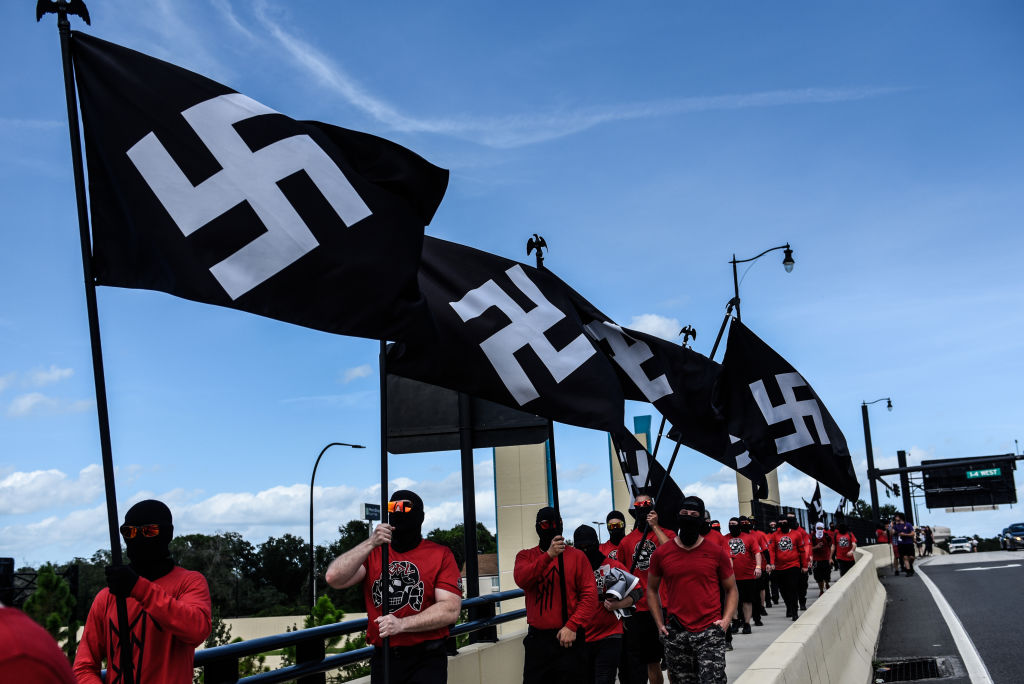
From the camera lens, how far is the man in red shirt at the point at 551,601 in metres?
7.52

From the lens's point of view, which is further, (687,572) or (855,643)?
(855,643)

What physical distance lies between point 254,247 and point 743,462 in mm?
8440

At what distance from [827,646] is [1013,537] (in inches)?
2527

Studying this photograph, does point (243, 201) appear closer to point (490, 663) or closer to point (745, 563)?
point (490, 663)

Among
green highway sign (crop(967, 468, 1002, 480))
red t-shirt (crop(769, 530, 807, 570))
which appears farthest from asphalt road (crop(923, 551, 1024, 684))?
green highway sign (crop(967, 468, 1002, 480))

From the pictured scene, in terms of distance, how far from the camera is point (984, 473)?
54375mm

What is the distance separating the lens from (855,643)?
477 inches

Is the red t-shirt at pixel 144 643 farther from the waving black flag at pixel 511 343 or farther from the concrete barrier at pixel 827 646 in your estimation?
the concrete barrier at pixel 827 646

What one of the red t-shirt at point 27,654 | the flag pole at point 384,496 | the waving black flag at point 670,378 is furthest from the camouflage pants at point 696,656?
the red t-shirt at point 27,654

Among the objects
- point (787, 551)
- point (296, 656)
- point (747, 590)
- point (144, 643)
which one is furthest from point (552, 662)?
point (787, 551)

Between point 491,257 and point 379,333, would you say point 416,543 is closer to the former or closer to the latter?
point 379,333

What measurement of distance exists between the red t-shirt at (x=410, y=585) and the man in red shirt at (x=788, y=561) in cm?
1345

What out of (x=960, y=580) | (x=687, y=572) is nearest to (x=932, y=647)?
(x=687, y=572)

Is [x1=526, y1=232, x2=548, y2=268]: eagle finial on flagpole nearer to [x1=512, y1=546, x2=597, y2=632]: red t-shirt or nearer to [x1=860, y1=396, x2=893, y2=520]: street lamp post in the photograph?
[x1=512, y1=546, x2=597, y2=632]: red t-shirt
